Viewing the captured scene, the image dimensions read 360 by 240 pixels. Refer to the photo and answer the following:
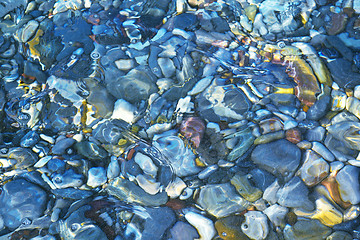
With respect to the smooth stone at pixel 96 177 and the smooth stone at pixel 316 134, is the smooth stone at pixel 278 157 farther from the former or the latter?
the smooth stone at pixel 96 177

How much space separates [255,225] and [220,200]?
0.27 metres

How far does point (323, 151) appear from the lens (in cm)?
224

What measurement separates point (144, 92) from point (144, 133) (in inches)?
14.5

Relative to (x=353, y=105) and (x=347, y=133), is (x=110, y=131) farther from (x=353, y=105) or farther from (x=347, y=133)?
(x=353, y=105)

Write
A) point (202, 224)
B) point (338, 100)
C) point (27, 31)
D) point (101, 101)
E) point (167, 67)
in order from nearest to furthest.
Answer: point (202, 224) → point (338, 100) → point (101, 101) → point (167, 67) → point (27, 31)

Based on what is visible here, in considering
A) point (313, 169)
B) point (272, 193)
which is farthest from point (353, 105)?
point (272, 193)

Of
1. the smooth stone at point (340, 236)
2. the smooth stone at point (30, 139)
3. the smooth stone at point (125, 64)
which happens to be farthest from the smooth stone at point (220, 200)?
the smooth stone at point (30, 139)

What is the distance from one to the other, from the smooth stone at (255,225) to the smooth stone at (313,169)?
398 millimetres

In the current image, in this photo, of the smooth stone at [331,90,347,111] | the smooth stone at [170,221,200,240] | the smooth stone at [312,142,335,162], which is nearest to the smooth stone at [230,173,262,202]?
the smooth stone at [170,221,200,240]

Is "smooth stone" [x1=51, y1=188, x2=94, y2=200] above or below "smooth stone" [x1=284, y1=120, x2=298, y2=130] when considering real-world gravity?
below

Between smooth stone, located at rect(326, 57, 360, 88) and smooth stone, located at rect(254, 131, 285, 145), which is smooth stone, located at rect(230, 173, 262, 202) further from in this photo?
smooth stone, located at rect(326, 57, 360, 88)

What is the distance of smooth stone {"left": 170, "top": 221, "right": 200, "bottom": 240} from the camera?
1982 millimetres

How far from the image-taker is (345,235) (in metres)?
1.93

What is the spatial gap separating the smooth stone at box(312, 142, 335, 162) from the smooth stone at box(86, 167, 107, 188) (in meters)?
1.54
